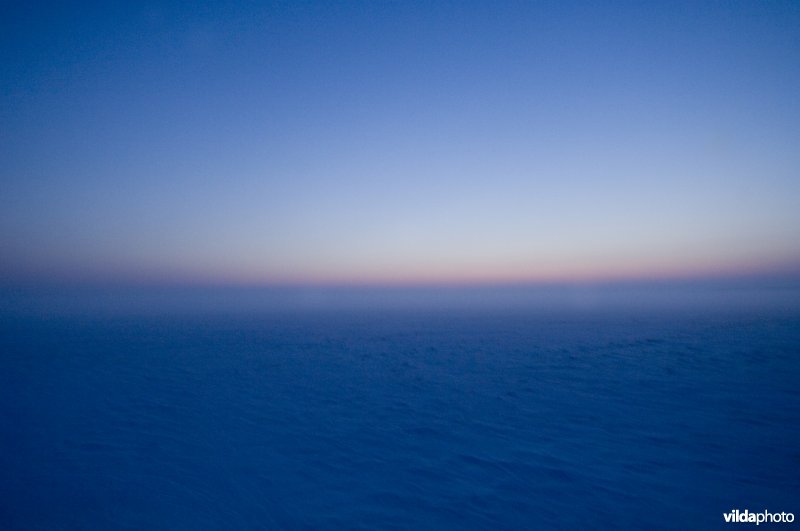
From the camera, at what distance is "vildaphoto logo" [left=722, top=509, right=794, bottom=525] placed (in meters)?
5.67

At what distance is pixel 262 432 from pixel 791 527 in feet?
33.5

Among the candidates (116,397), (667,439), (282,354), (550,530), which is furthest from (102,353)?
(667,439)

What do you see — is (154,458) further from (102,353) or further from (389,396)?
(102,353)

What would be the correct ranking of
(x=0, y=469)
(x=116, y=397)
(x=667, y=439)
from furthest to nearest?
1. (x=116, y=397)
2. (x=667, y=439)
3. (x=0, y=469)

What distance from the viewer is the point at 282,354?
22.1m

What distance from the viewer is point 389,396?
12.6 meters

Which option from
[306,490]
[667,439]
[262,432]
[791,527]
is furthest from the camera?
[262,432]

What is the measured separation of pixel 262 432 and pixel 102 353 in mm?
19497

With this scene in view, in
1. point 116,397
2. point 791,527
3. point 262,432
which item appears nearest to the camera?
point 791,527

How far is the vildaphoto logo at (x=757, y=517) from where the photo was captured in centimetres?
567

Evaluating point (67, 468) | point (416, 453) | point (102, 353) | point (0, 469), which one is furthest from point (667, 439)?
point (102, 353)

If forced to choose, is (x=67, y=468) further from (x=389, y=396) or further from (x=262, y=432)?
(x=389, y=396)

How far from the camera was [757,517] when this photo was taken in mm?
5770

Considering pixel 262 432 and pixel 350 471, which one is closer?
pixel 350 471
